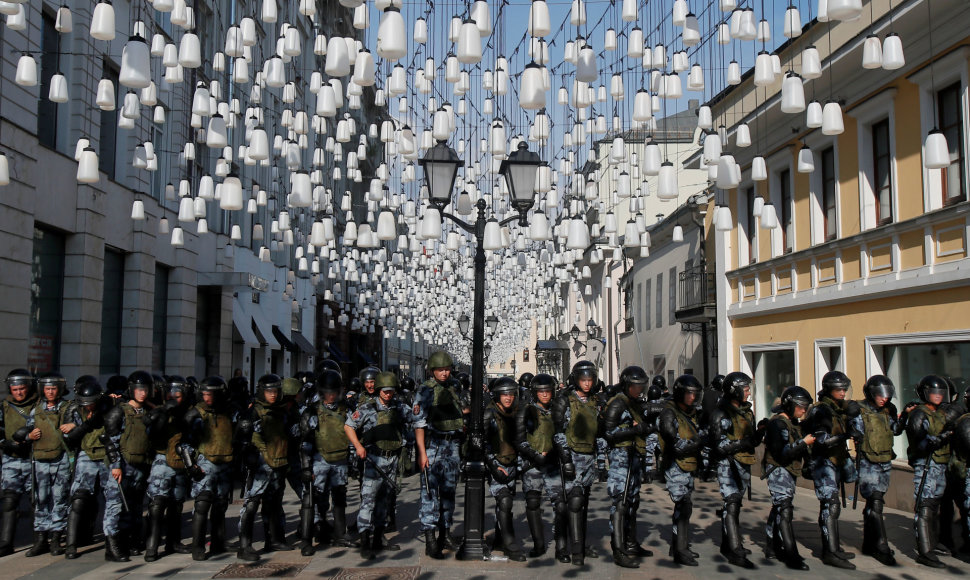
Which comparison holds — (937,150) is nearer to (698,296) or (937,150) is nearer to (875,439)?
(875,439)

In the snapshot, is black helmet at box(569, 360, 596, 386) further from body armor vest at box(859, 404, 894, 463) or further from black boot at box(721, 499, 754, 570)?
body armor vest at box(859, 404, 894, 463)

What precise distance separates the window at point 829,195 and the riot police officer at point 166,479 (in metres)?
11.8

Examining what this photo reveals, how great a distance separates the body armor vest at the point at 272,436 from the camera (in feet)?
28.1

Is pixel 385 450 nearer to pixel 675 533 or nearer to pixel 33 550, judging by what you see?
pixel 675 533

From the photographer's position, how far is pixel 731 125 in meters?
19.3

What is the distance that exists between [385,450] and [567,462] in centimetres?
189

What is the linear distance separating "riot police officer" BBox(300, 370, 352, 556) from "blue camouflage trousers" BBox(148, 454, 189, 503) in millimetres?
1225

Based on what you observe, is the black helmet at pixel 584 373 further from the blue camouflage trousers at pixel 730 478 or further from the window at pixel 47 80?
the window at pixel 47 80

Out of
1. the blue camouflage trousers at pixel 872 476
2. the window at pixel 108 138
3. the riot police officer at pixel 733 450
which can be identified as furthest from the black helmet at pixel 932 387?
the window at pixel 108 138

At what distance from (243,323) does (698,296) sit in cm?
1498

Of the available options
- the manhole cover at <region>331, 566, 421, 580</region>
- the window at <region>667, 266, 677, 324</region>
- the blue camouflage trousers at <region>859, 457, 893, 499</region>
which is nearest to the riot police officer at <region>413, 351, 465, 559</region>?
the manhole cover at <region>331, 566, 421, 580</region>

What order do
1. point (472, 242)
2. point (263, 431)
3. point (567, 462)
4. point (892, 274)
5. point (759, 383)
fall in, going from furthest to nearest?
point (472, 242)
point (759, 383)
point (892, 274)
point (263, 431)
point (567, 462)

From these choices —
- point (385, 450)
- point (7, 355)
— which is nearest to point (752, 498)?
point (385, 450)

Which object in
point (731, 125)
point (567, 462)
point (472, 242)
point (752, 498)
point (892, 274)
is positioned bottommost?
point (752, 498)
